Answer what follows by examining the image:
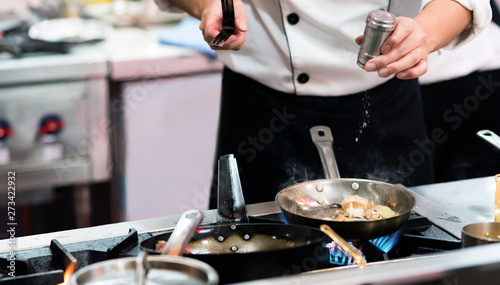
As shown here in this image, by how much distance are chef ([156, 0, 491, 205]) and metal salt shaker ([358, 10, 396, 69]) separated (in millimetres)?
401

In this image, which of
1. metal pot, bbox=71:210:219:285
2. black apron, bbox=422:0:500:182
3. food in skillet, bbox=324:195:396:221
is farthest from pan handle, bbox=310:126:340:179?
black apron, bbox=422:0:500:182

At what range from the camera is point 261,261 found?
104 centimetres

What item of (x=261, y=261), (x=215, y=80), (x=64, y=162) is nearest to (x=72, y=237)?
(x=261, y=261)

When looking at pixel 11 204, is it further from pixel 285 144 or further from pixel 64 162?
pixel 285 144

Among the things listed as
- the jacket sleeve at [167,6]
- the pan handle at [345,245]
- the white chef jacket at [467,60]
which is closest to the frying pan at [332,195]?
the pan handle at [345,245]

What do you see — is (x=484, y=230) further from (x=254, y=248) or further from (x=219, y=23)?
(x=219, y=23)

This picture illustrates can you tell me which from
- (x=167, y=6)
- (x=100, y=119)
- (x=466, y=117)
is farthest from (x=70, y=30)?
(x=466, y=117)

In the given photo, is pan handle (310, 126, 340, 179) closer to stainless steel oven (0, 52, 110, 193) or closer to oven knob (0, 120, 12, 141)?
stainless steel oven (0, 52, 110, 193)

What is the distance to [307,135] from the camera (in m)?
1.82

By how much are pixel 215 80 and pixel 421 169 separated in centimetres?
137

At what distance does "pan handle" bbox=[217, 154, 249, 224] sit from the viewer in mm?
1354

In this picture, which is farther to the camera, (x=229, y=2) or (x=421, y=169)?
(x=421, y=169)

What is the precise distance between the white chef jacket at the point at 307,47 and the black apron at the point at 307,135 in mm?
38

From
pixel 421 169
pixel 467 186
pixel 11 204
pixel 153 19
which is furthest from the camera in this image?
pixel 153 19
